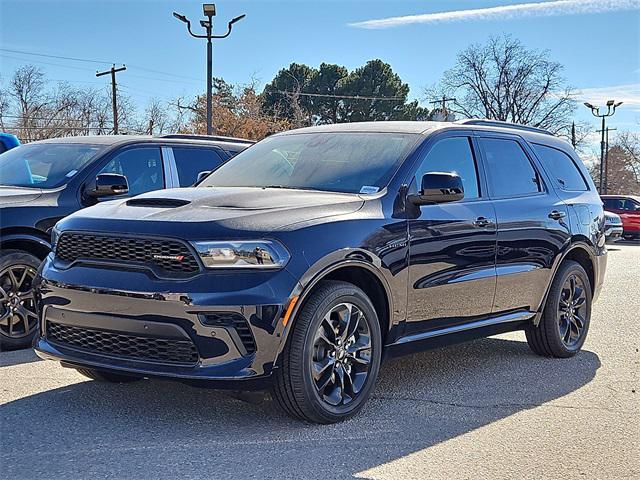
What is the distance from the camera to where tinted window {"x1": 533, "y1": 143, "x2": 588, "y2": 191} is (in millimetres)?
6983

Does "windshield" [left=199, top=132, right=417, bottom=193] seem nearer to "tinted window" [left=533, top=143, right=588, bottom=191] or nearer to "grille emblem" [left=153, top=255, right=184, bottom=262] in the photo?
"grille emblem" [left=153, top=255, right=184, bottom=262]

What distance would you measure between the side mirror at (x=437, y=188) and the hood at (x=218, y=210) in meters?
0.43

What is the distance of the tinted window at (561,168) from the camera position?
22.9 ft

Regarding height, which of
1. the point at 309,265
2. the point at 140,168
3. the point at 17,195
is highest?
the point at 140,168

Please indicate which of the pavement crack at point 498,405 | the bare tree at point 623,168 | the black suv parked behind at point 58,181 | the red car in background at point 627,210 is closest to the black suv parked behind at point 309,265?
the pavement crack at point 498,405

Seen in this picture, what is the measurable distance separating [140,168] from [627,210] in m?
24.9

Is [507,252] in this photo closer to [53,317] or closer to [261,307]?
[261,307]

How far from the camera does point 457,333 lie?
5629 millimetres

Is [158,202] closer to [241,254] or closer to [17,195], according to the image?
[241,254]

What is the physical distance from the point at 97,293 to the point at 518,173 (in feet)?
11.8

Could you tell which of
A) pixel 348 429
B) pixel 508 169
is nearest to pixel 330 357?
pixel 348 429

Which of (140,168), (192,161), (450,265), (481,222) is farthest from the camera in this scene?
(192,161)

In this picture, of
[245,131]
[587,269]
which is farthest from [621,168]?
[587,269]

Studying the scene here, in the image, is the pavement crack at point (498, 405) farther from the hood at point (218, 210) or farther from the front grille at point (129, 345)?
the front grille at point (129, 345)
